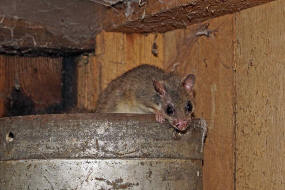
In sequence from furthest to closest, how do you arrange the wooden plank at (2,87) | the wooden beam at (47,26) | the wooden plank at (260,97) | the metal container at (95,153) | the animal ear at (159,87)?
the wooden plank at (2,87), the animal ear at (159,87), the wooden beam at (47,26), the wooden plank at (260,97), the metal container at (95,153)

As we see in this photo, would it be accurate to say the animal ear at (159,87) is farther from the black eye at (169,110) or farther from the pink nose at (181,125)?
A: the pink nose at (181,125)

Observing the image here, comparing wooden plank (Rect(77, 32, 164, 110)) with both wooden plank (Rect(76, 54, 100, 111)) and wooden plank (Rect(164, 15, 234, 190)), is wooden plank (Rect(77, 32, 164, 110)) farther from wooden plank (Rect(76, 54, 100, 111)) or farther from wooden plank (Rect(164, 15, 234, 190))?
wooden plank (Rect(164, 15, 234, 190))

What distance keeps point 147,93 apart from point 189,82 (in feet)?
1.36

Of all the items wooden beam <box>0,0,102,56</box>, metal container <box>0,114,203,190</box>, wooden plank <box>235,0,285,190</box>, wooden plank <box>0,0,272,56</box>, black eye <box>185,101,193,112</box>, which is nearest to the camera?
metal container <box>0,114,203,190</box>

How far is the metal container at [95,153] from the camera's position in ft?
8.41

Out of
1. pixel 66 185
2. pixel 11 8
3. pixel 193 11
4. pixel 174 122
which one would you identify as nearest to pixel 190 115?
pixel 174 122

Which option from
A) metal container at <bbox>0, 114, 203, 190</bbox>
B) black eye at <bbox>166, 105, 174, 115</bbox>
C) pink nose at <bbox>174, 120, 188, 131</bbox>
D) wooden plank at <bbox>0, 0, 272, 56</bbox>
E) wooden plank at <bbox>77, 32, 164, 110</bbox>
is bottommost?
metal container at <bbox>0, 114, 203, 190</bbox>

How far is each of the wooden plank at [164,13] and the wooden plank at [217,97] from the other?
0.12 meters

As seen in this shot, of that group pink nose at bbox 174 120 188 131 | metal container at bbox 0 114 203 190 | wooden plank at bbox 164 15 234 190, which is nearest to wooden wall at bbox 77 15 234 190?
wooden plank at bbox 164 15 234 190

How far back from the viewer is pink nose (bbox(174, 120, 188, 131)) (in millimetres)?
2764

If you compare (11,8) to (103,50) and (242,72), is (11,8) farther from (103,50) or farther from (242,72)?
(242,72)

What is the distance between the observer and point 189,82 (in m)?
3.28

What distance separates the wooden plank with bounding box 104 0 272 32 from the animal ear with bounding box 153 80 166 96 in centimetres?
34

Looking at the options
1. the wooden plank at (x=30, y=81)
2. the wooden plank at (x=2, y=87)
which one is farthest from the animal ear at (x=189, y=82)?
the wooden plank at (x=2, y=87)
